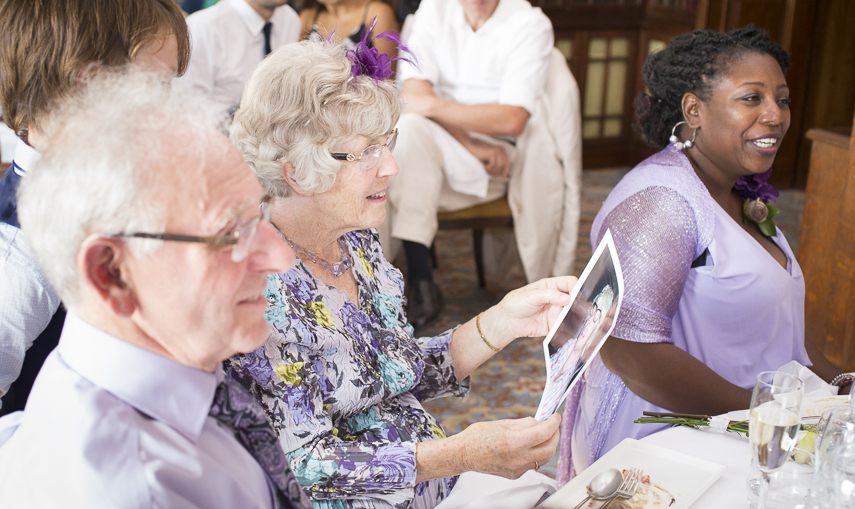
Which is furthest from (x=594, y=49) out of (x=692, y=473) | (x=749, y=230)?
(x=692, y=473)

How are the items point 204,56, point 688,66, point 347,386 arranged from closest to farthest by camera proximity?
1. point 347,386
2. point 688,66
3. point 204,56

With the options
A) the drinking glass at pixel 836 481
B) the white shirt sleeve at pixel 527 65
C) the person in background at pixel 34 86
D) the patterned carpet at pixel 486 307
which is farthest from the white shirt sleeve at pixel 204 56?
the drinking glass at pixel 836 481

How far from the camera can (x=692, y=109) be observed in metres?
1.96

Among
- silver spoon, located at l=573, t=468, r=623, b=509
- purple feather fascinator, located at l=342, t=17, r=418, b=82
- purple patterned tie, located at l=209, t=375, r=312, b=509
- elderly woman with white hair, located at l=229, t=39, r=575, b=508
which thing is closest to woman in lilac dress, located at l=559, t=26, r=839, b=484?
elderly woman with white hair, located at l=229, t=39, r=575, b=508

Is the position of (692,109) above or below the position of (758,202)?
above

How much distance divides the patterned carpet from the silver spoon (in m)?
1.48

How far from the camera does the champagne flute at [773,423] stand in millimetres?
964

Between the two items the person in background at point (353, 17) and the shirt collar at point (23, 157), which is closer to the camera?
the shirt collar at point (23, 157)

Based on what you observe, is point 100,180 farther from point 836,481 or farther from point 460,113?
point 460,113

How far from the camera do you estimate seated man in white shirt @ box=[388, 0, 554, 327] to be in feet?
11.4

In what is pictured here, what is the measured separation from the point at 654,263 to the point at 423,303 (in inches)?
77.1

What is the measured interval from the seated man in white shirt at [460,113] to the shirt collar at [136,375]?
2.70 m

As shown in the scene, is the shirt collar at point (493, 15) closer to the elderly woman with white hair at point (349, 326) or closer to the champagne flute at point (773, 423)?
the elderly woman with white hair at point (349, 326)

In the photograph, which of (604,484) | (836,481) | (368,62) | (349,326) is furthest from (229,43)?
(836,481)
